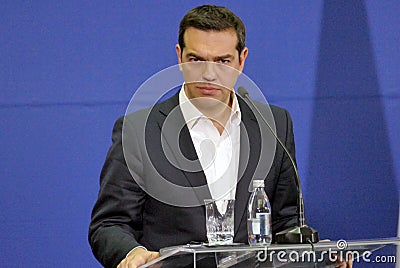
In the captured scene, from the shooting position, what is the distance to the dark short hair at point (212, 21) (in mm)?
2328

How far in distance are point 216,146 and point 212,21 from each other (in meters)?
0.38

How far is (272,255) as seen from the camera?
5.31 feet

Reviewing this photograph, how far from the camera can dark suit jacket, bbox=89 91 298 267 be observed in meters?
2.25

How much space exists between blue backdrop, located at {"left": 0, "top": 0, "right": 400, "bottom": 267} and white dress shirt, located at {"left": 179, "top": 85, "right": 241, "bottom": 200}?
2.34 feet

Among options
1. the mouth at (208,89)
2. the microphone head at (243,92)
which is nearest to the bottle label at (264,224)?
the microphone head at (243,92)

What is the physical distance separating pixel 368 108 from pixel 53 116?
1.27m

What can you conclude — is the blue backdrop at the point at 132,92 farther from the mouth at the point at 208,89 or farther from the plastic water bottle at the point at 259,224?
the plastic water bottle at the point at 259,224

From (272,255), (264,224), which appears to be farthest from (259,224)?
(272,255)

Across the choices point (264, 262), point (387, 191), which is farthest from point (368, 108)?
point (264, 262)

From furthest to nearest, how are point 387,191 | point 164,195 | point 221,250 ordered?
1. point 387,191
2. point 164,195
3. point 221,250

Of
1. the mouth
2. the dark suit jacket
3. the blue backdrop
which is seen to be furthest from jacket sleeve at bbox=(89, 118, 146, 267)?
the blue backdrop

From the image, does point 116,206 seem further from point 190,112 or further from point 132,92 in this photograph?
point 132,92

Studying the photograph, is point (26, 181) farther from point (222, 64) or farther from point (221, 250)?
point (221, 250)

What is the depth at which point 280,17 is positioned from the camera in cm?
311
